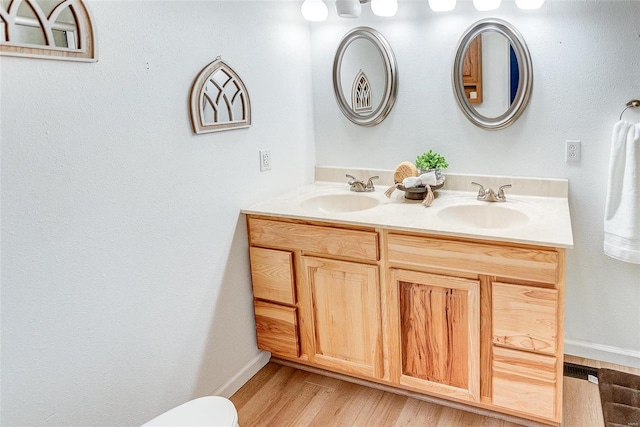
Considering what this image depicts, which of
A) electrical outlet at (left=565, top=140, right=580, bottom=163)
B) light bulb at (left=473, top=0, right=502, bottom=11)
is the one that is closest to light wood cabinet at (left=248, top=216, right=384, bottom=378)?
electrical outlet at (left=565, top=140, right=580, bottom=163)

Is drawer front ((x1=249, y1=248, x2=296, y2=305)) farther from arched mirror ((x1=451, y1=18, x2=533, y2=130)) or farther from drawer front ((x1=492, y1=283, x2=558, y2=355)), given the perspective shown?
arched mirror ((x1=451, y1=18, x2=533, y2=130))

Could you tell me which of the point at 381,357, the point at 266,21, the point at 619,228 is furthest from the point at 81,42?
the point at 619,228

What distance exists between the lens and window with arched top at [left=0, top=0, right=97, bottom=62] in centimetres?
139

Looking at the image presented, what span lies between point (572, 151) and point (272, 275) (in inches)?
57.4

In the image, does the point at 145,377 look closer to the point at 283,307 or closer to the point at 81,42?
the point at 283,307

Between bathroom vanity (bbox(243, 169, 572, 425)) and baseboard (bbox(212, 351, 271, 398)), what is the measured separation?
9 centimetres

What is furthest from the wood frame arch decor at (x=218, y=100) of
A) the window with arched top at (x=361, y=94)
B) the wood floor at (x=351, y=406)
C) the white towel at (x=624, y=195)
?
the white towel at (x=624, y=195)

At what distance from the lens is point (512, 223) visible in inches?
87.7

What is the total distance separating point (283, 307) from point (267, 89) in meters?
1.04

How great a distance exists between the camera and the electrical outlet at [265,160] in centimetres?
248

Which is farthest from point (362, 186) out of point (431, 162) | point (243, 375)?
point (243, 375)

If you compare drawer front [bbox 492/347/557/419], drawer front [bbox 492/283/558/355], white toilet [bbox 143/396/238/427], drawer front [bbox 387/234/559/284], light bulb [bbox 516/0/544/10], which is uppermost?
light bulb [bbox 516/0/544/10]

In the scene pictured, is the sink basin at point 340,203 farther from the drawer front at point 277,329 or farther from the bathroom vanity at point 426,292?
the drawer front at point 277,329

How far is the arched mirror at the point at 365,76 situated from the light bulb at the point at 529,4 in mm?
627
